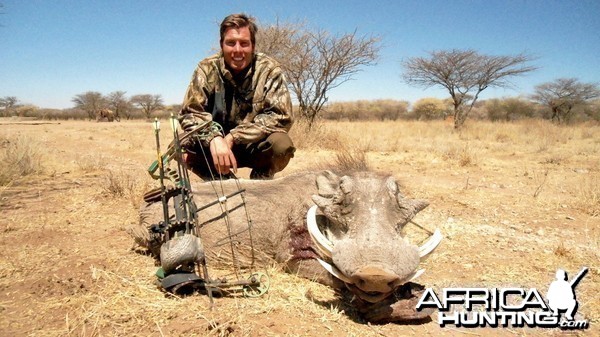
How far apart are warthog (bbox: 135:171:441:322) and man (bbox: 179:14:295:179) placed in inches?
32.5

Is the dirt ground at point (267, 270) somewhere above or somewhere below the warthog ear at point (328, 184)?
below

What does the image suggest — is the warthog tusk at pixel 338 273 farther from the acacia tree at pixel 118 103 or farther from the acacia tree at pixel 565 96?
the acacia tree at pixel 118 103

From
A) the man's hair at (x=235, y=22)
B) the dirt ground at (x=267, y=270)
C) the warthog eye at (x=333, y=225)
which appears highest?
the man's hair at (x=235, y=22)

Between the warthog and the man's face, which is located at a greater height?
the man's face

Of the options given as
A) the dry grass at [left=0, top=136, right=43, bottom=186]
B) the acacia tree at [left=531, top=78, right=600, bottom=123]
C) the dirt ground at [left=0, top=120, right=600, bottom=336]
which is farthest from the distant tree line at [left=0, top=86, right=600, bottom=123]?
the dirt ground at [left=0, top=120, right=600, bottom=336]

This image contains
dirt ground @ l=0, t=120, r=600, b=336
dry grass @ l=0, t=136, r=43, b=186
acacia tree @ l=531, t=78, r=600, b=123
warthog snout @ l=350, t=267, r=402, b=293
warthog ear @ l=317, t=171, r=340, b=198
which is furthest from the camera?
acacia tree @ l=531, t=78, r=600, b=123

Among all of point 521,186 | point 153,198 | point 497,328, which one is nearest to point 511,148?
point 521,186

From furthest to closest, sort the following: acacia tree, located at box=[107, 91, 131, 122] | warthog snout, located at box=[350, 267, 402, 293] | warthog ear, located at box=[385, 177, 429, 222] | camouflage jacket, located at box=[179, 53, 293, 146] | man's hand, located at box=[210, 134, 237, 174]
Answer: acacia tree, located at box=[107, 91, 131, 122] < camouflage jacket, located at box=[179, 53, 293, 146] < man's hand, located at box=[210, 134, 237, 174] < warthog ear, located at box=[385, 177, 429, 222] < warthog snout, located at box=[350, 267, 402, 293]

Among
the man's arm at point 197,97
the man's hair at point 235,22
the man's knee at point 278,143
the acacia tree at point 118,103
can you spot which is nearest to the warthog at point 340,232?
the man's knee at point 278,143

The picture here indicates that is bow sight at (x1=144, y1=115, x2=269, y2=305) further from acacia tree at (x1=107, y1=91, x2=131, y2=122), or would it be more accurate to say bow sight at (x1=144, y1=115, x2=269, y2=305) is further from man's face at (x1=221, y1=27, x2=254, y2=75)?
acacia tree at (x1=107, y1=91, x2=131, y2=122)

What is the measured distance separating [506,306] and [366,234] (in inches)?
44.0

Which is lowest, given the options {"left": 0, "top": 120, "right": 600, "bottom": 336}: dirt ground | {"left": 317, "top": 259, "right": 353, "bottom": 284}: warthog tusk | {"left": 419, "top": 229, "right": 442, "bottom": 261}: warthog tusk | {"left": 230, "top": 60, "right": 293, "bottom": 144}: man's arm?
{"left": 0, "top": 120, "right": 600, "bottom": 336}: dirt ground

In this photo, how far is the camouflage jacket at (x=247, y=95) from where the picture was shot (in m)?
4.05

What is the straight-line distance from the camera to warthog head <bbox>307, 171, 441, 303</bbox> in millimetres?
1903
